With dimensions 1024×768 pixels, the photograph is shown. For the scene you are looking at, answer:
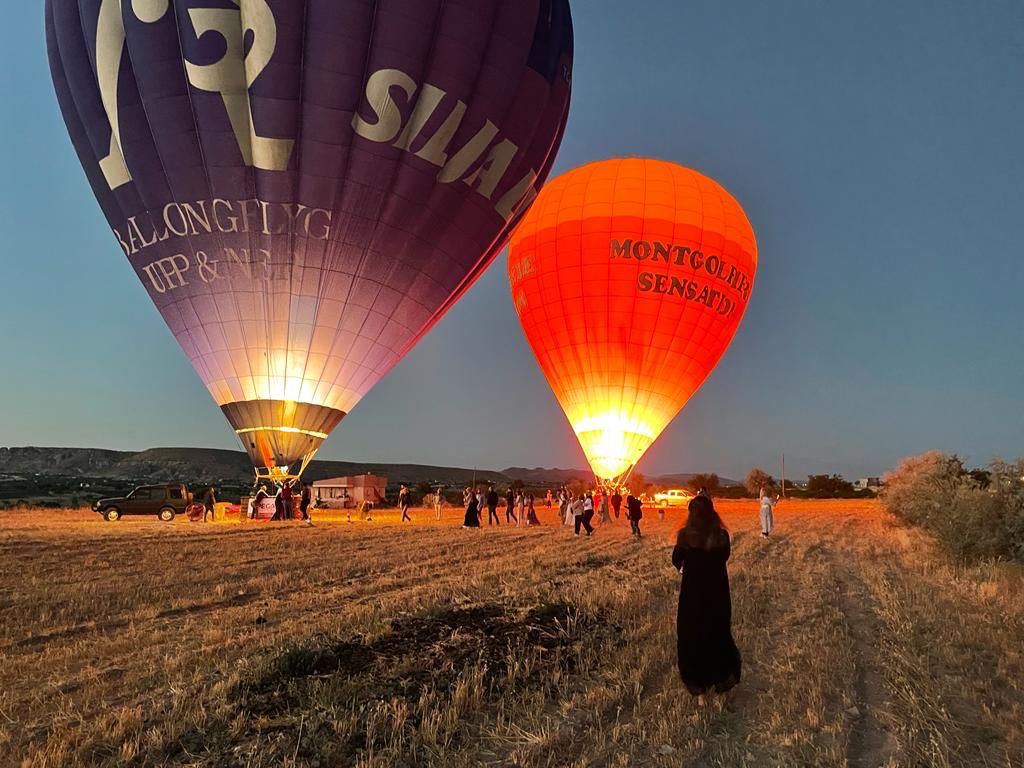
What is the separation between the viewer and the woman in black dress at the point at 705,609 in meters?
5.29

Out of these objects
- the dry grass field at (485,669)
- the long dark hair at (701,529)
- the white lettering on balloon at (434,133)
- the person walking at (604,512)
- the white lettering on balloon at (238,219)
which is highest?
the white lettering on balloon at (434,133)

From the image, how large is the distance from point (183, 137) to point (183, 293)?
3795 millimetres

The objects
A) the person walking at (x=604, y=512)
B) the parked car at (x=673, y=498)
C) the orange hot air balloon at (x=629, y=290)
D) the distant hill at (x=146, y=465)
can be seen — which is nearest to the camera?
the orange hot air balloon at (x=629, y=290)

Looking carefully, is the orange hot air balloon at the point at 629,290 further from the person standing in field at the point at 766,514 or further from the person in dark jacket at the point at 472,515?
the person standing in field at the point at 766,514

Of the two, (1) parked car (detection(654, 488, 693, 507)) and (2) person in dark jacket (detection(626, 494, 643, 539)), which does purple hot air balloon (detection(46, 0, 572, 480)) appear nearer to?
(2) person in dark jacket (detection(626, 494, 643, 539))

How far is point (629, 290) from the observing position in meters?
27.0

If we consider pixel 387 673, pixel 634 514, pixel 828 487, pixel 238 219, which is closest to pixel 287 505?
pixel 238 219

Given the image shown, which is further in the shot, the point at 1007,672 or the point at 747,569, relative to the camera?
the point at 747,569

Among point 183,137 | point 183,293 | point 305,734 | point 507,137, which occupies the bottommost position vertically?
point 305,734

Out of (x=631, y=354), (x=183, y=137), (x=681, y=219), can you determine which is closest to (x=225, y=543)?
(x=183, y=137)

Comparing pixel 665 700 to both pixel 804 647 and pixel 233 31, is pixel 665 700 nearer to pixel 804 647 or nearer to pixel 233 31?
pixel 804 647

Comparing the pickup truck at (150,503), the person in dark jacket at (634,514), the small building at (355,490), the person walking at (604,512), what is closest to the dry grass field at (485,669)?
the person in dark jacket at (634,514)

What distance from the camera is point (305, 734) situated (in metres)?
4.43

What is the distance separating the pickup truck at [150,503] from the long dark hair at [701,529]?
88.4ft
